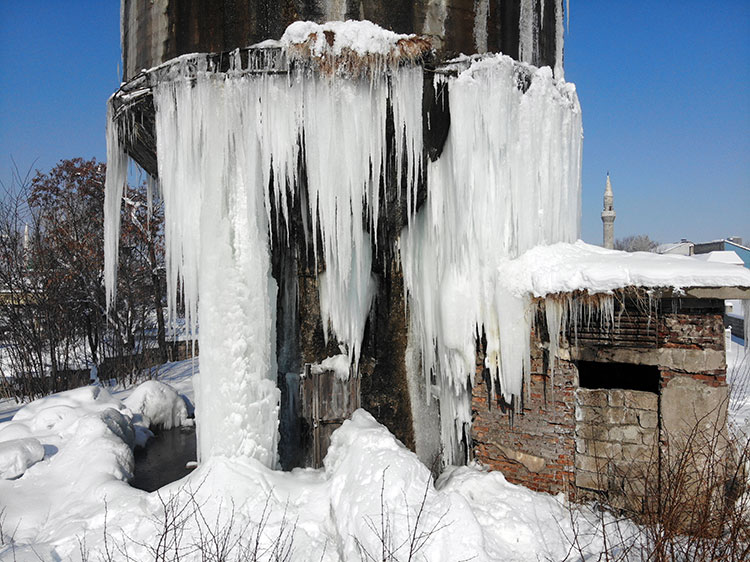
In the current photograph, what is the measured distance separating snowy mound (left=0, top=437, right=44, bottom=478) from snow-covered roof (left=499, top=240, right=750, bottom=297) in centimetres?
637

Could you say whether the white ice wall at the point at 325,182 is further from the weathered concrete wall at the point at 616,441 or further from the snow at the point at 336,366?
the snow at the point at 336,366

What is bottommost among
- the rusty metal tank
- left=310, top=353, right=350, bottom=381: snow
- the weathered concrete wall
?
the weathered concrete wall

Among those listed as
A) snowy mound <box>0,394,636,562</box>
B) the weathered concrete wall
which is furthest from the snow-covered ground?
the weathered concrete wall

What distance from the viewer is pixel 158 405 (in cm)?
960

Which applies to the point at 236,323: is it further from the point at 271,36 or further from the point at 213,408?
the point at 271,36

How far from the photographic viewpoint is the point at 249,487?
15.2 feet

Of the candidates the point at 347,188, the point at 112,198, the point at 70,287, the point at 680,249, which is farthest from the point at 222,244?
the point at 680,249

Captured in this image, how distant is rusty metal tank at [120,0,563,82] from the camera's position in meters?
4.69

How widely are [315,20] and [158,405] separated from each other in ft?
26.4

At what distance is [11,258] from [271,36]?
1268 cm

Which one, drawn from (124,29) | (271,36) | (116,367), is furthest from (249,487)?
(116,367)

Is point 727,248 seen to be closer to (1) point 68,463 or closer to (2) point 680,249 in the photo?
(2) point 680,249

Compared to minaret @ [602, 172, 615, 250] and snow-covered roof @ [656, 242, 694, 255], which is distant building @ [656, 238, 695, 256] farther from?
minaret @ [602, 172, 615, 250]

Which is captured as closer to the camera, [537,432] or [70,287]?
[537,432]
